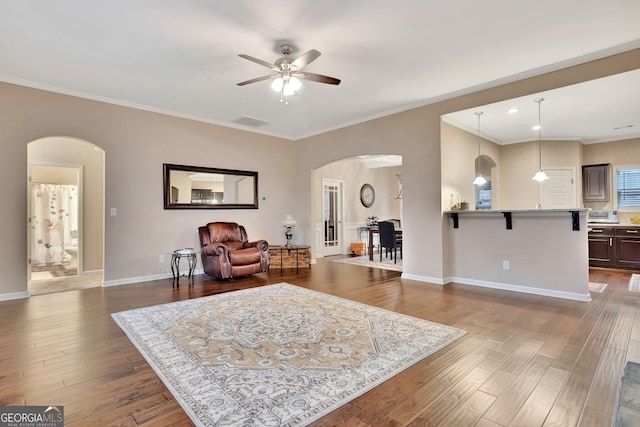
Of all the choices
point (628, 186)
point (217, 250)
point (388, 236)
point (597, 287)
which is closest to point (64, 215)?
point (217, 250)

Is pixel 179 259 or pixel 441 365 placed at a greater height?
pixel 179 259

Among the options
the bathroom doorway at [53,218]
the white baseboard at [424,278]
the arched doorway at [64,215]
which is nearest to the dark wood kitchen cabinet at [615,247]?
the white baseboard at [424,278]

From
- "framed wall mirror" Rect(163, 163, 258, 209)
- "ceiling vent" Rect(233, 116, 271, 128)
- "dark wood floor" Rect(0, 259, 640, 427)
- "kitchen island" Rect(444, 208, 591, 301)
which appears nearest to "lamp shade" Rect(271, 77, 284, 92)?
"ceiling vent" Rect(233, 116, 271, 128)

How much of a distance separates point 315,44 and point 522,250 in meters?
3.92

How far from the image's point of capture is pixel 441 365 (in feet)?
7.46

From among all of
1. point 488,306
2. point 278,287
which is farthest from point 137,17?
point 488,306

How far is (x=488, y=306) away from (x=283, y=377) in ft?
9.14

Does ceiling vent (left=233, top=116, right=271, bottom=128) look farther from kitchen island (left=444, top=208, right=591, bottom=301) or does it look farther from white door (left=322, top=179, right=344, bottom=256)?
kitchen island (left=444, top=208, right=591, bottom=301)

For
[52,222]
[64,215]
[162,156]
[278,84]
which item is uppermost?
[278,84]

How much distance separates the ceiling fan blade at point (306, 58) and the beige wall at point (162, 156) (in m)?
2.69

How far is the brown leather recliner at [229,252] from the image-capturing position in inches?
203

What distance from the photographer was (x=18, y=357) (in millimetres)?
2422

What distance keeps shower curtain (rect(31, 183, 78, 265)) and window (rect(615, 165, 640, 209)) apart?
39.9ft

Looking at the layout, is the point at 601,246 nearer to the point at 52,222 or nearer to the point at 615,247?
the point at 615,247
